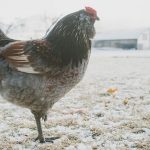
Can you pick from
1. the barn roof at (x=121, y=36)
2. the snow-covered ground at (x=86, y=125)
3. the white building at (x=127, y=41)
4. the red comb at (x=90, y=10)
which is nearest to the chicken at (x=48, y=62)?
the red comb at (x=90, y=10)

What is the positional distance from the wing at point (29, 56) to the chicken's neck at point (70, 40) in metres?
0.15

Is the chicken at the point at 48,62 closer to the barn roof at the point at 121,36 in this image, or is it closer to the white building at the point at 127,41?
the white building at the point at 127,41

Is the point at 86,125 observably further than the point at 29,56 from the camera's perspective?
Yes

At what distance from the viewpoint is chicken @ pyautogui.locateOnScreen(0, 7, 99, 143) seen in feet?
15.8

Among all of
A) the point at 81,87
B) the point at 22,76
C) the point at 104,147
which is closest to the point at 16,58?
the point at 22,76

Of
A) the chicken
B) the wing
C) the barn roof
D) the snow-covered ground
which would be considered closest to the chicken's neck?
the chicken

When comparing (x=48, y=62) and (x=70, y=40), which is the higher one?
(x=70, y=40)

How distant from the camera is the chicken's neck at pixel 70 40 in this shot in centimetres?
494

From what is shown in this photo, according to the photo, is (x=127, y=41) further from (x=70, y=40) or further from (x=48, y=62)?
(x=48, y=62)

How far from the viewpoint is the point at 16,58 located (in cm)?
485

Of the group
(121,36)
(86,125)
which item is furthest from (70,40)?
(121,36)

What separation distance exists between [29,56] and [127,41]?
72488 mm

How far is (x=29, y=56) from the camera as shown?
487 cm

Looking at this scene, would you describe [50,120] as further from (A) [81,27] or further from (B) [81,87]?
(B) [81,87]
